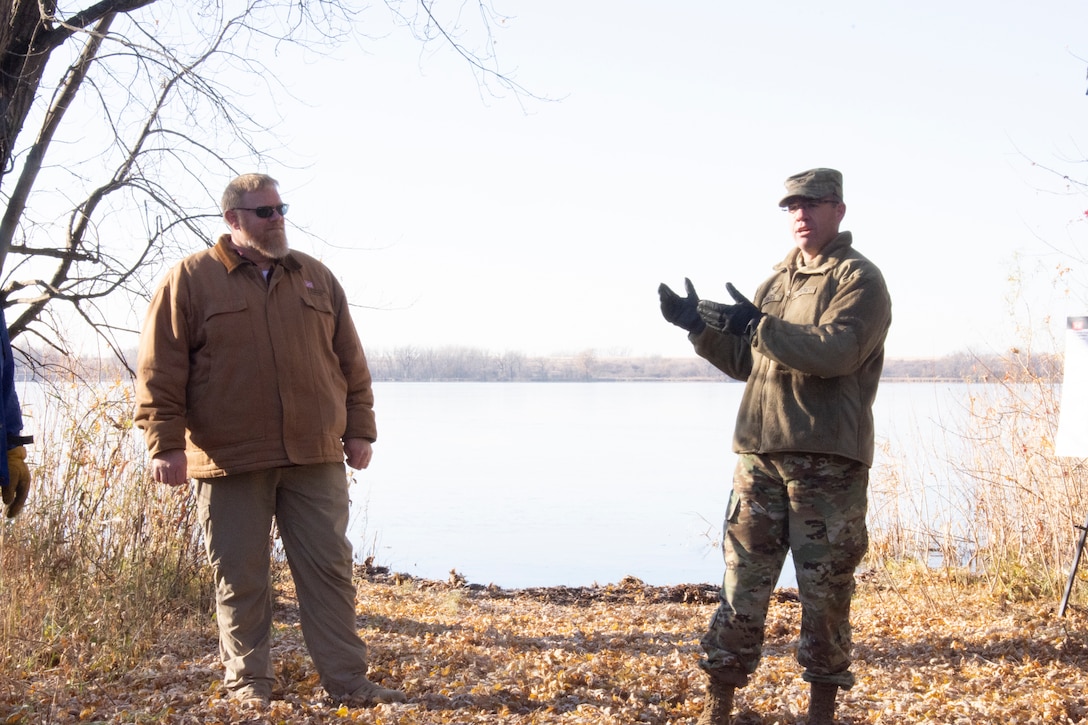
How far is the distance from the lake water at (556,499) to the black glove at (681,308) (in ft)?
15.8

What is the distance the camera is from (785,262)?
4.01m

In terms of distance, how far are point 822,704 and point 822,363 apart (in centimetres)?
121

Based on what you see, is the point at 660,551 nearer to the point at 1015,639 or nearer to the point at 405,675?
the point at 1015,639

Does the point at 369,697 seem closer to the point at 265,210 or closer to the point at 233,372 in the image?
the point at 233,372

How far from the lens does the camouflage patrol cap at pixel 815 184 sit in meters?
3.72

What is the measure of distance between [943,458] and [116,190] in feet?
20.2

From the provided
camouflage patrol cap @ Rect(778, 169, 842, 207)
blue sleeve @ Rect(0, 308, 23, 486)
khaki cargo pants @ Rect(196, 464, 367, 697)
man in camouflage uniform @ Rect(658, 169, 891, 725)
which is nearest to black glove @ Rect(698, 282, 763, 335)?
man in camouflage uniform @ Rect(658, 169, 891, 725)

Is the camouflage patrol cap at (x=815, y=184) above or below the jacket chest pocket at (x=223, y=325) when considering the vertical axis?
above

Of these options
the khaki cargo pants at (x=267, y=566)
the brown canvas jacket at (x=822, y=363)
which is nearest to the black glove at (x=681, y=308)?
the brown canvas jacket at (x=822, y=363)

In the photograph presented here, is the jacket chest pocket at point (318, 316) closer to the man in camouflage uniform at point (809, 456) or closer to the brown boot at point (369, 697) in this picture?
the brown boot at point (369, 697)

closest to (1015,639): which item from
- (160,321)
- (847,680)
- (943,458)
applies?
(847,680)

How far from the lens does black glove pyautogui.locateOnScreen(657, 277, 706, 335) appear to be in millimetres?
3910

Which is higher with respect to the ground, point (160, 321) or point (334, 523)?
point (160, 321)

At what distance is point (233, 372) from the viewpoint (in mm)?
3846
